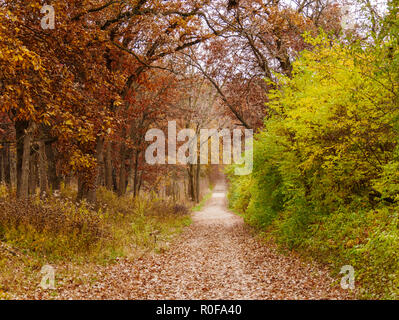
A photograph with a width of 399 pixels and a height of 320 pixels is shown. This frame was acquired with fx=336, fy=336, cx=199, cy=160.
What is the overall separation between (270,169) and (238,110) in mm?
6023

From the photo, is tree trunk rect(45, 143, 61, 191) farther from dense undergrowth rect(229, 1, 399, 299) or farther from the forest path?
dense undergrowth rect(229, 1, 399, 299)

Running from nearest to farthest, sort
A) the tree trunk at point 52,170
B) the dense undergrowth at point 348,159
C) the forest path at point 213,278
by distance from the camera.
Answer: the dense undergrowth at point 348,159 < the forest path at point 213,278 < the tree trunk at point 52,170

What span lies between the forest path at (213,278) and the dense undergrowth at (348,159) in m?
0.72

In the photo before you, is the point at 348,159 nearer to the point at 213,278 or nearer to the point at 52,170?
the point at 213,278

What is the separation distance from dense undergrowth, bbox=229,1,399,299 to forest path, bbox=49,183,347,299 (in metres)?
0.72

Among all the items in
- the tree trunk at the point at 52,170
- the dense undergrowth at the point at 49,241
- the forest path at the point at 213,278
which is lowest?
the forest path at the point at 213,278

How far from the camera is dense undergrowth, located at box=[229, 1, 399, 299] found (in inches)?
252

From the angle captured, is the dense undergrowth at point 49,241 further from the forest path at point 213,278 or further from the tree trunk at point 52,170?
the tree trunk at point 52,170

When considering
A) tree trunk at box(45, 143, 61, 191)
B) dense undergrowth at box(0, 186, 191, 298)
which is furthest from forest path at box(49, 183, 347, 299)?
tree trunk at box(45, 143, 61, 191)

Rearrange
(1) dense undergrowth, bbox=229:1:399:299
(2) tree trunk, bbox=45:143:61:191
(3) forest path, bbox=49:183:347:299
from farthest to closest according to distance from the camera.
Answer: (2) tree trunk, bbox=45:143:61:191 → (3) forest path, bbox=49:183:347:299 → (1) dense undergrowth, bbox=229:1:399:299

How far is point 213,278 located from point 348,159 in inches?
174

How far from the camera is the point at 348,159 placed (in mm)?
8336

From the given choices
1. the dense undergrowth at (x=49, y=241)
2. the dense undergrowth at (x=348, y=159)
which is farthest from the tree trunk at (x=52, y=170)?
the dense undergrowth at (x=348, y=159)

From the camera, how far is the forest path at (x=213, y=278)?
22.0 ft
